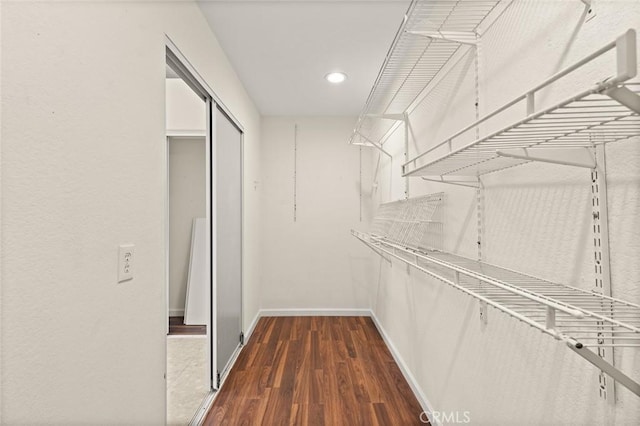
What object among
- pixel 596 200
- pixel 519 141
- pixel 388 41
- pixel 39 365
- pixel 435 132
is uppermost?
pixel 388 41

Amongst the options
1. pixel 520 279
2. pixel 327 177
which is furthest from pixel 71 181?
pixel 327 177

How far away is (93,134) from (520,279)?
135 cm

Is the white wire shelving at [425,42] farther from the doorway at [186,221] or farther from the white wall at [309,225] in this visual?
the doorway at [186,221]

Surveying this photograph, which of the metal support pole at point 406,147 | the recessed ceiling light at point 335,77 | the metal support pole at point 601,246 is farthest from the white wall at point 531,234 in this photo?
the recessed ceiling light at point 335,77

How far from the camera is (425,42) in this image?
1599 mm

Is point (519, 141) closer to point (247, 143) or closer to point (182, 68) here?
point (182, 68)

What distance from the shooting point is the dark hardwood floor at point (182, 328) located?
3.19 m

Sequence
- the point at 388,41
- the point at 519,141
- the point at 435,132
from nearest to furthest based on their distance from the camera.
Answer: the point at 519,141 < the point at 435,132 < the point at 388,41

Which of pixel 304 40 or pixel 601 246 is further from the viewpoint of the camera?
pixel 304 40

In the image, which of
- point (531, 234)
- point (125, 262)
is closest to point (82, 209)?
point (125, 262)

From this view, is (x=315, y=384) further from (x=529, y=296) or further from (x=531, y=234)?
(x=529, y=296)

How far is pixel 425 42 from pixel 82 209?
1.62 meters

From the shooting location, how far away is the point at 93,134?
94cm

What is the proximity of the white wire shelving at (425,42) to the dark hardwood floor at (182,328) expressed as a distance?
271 cm
